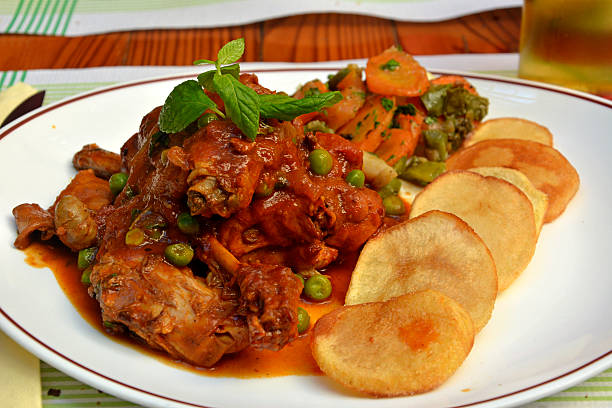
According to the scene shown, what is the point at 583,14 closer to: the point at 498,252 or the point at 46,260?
the point at 498,252

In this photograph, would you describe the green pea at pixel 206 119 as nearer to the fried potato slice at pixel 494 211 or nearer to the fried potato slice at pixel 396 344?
the fried potato slice at pixel 396 344

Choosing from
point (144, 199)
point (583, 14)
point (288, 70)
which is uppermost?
point (583, 14)

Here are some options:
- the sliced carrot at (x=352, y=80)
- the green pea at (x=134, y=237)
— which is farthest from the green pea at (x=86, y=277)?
the sliced carrot at (x=352, y=80)

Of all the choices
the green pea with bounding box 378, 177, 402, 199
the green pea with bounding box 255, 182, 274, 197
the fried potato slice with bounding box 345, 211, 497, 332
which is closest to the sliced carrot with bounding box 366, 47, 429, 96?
the green pea with bounding box 378, 177, 402, 199

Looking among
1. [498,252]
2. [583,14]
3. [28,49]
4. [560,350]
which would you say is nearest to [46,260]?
[498,252]

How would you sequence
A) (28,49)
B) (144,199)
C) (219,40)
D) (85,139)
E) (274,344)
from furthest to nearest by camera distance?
(219,40) → (28,49) → (85,139) → (144,199) → (274,344)

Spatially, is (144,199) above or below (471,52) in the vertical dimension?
below

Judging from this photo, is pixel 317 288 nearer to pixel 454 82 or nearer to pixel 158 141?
pixel 158 141
